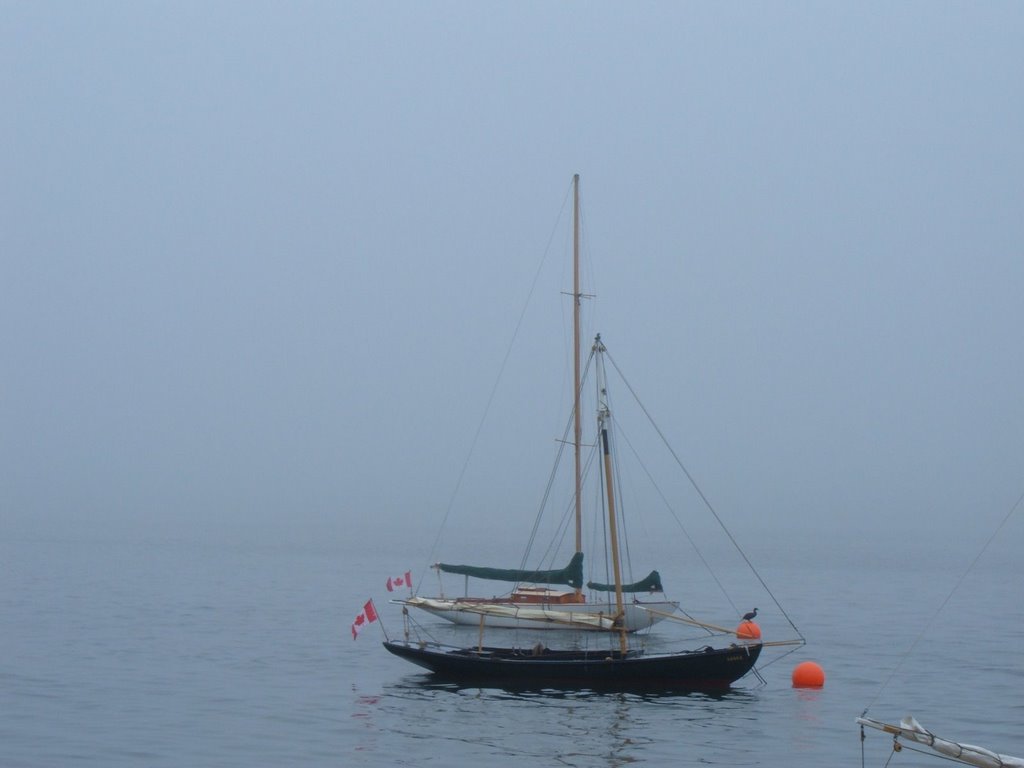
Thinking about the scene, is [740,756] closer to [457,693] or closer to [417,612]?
[457,693]

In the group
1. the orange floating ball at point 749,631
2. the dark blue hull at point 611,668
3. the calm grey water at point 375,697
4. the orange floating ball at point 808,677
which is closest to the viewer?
the calm grey water at point 375,697

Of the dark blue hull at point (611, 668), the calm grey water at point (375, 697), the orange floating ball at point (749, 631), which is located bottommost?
the calm grey water at point (375, 697)

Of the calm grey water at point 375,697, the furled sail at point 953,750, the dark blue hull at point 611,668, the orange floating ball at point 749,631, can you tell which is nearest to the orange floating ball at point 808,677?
the calm grey water at point 375,697

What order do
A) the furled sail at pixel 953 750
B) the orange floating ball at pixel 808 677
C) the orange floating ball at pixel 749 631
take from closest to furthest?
the furled sail at pixel 953 750
the orange floating ball at pixel 808 677
the orange floating ball at pixel 749 631

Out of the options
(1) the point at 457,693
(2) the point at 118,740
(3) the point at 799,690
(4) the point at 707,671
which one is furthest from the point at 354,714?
(3) the point at 799,690

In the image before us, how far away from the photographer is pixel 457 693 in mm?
43281

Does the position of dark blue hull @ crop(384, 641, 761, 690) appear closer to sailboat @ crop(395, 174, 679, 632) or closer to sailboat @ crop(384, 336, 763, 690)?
sailboat @ crop(384, 336, 763, 690)

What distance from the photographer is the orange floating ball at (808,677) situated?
152 feet

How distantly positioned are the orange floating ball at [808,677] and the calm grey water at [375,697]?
0.42 metres

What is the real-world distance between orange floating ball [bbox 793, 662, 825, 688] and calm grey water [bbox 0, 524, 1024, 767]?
0.42 m

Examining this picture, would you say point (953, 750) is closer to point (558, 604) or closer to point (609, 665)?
point (609, 665)

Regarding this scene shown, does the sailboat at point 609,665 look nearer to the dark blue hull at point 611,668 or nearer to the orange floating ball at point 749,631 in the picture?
the dark blue hull at point 611,668

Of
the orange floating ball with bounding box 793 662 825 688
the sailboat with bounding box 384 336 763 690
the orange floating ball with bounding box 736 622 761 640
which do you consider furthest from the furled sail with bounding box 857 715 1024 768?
the orange floating ball with bounding box 736 622 761 640

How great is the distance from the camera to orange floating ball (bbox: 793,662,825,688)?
46.5 m
